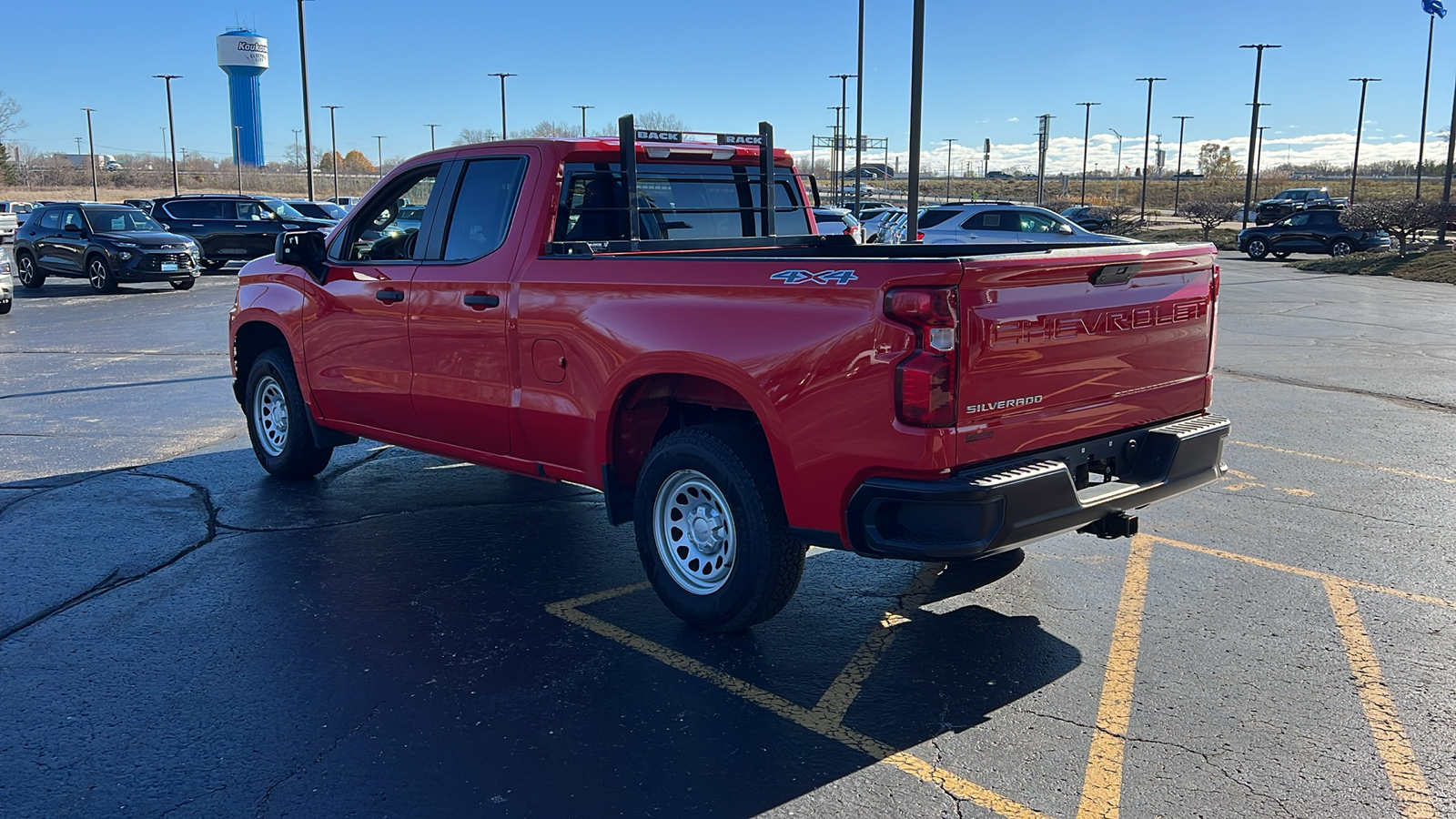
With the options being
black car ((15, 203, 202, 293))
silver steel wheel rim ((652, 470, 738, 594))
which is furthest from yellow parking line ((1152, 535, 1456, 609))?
black car ((15, 203, 202, 293))

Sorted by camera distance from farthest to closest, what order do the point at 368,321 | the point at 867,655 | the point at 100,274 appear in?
the point at 100,274, the point at 368,321, the point at 867,655

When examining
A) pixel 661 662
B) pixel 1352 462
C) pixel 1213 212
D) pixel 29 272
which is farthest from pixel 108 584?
pixel 1213 212

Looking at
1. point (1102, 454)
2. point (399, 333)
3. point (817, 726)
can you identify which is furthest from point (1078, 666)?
point (399, 333)

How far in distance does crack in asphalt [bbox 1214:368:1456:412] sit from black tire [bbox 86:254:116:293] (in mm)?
19661

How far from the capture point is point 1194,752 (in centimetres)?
374

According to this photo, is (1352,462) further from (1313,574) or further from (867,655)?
(867,655)

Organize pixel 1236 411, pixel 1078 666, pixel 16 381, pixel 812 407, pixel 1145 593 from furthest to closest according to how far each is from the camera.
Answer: pixel 16 381 → pixel 1236 411 → pixel 1145 593 → pixel 1078 666 → pixel 812 407

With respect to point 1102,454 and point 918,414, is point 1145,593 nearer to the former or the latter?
point 1102,454

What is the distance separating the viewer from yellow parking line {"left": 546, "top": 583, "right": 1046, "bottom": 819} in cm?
349

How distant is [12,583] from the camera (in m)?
5.41

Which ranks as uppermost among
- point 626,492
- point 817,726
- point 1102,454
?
point 1102,454

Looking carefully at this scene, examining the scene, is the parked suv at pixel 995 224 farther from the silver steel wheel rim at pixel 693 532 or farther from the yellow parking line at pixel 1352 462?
the silver steel wheel rim at pixel 693 532

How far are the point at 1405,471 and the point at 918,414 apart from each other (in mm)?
5458

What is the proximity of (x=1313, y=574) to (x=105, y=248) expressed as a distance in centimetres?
2222
